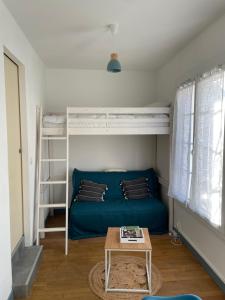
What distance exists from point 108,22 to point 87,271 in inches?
102

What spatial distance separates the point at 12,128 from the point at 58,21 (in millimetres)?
1165

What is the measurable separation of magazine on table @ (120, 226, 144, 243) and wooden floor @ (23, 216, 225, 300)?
51 centimetres

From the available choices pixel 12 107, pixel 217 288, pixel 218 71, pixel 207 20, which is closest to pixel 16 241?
pixel 12 107

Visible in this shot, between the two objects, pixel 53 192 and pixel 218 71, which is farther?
pixel 53 192

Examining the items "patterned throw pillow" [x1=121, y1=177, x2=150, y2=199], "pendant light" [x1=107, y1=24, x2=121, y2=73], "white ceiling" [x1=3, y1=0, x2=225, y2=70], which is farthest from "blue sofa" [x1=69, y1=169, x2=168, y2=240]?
"white ceiling" [x1=3, y1=0, x2=225, y2=70]

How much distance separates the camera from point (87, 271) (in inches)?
102

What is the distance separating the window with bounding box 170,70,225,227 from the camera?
2.20m

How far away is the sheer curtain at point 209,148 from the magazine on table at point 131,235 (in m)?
0.68

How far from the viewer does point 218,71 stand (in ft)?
7.07

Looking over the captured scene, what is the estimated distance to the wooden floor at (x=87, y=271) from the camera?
224 cm

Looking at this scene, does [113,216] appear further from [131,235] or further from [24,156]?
[24,156]

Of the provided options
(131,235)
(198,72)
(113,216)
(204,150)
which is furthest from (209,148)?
(113,216)

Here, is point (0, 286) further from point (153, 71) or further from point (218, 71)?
point (153, 71)

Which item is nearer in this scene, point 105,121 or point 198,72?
point 198,72
